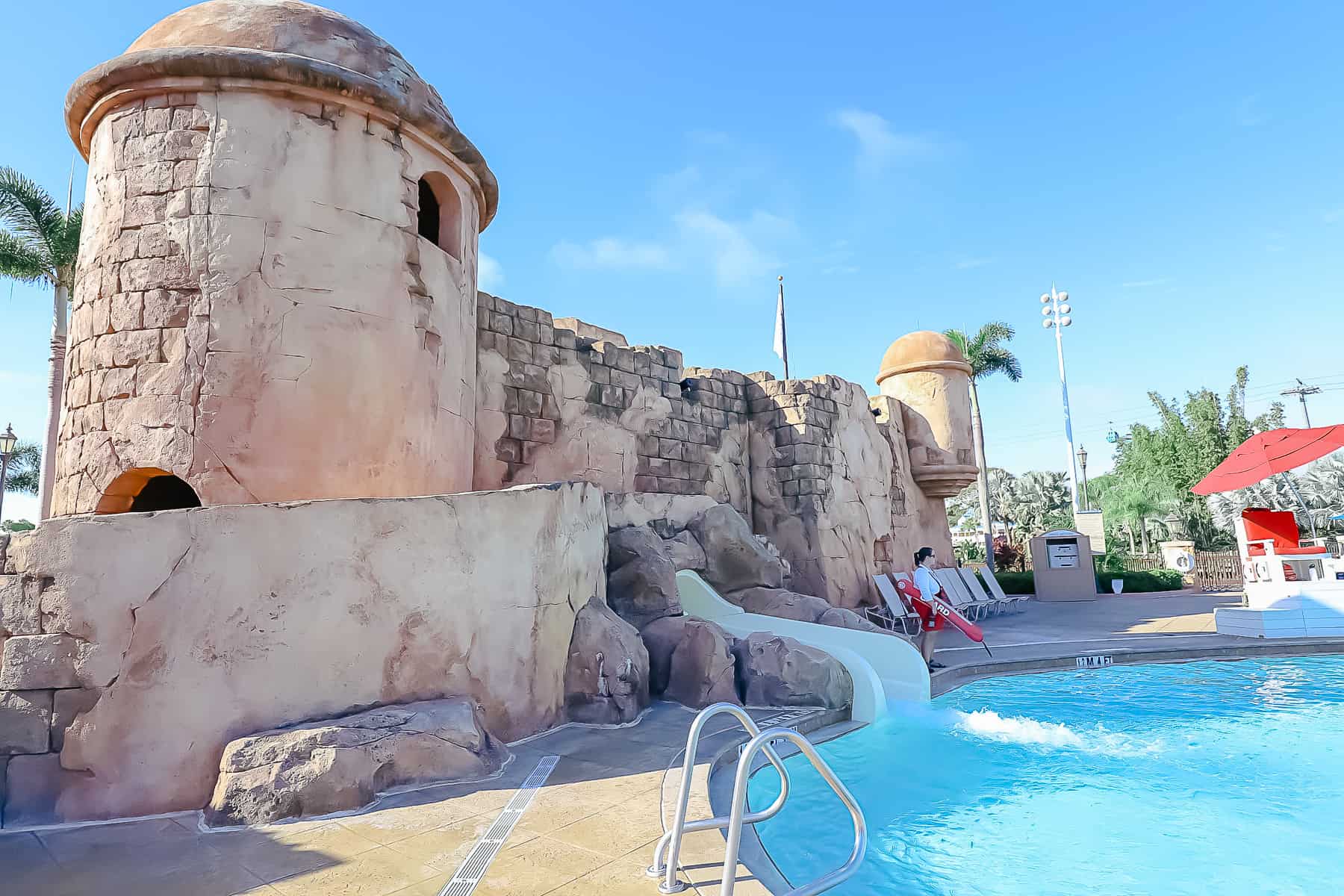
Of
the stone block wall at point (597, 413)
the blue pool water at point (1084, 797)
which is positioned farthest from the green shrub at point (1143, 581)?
the stone block wall at point (597, 413)

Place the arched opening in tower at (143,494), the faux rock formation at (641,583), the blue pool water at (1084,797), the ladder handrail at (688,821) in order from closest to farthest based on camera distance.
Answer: the ladder handrail at (688,821), the blue pool water at (1084,797), the arched opening in tower at (143,494), the faux rock formation at (641,583)

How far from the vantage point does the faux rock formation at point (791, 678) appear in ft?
22.3

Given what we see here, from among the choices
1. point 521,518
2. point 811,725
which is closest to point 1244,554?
point 811,725

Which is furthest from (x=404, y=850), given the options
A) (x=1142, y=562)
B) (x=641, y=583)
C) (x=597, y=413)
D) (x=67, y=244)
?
(x=1142, y=562)

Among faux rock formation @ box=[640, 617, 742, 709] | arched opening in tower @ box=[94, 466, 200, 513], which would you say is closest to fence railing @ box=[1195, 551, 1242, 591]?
faux rock formation @ box=[640, 617, 742, 709]

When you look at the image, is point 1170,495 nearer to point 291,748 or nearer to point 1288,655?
point 1288,655

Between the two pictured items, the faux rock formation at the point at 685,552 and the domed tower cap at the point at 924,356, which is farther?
the domed tower cap at the point at 924,356

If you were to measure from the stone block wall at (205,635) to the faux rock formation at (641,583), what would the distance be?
2.43 metres

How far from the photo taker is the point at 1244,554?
1334 cm

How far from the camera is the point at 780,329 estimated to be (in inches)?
734

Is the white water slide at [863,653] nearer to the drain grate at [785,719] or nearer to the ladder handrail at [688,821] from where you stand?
the drain grate at [785,719]

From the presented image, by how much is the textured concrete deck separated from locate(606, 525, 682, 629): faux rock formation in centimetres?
296

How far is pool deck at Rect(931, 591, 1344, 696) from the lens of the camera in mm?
9484

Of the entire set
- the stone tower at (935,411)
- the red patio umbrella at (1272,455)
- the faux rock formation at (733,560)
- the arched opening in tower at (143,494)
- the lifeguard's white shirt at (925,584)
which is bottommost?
the lifeguard's white shirt at (925,584)
